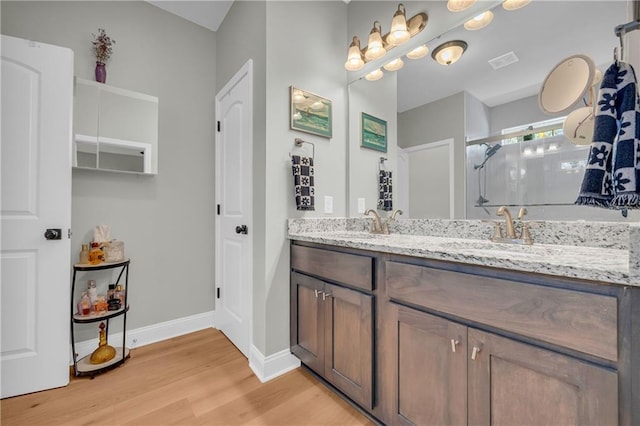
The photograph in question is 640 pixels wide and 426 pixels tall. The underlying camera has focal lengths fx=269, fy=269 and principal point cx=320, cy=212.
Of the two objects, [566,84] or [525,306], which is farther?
[566,84]

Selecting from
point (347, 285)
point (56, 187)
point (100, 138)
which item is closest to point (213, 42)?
point (100, 138)

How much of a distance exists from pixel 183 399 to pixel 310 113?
6.40ft

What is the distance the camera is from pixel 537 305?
2.51 feet

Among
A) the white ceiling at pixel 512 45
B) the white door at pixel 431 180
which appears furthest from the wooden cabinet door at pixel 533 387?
the white ceiling at pixel 512 45

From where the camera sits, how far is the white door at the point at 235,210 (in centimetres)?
196

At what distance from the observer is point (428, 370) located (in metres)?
1.03

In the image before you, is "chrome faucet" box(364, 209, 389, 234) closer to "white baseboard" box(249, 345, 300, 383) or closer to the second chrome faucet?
the second chrome faucet

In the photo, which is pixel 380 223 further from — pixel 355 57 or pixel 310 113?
pixel 355 57

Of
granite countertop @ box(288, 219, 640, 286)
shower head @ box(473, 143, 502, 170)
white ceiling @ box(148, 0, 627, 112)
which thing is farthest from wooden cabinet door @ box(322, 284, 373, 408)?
white ceiling @ box(148, 0, 627, 112)

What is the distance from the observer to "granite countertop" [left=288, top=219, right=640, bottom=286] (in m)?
0.66

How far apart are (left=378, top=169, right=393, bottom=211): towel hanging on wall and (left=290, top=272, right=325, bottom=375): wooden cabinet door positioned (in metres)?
0.78

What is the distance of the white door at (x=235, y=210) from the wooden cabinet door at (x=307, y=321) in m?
0.35

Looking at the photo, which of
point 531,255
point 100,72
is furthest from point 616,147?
point 100,72

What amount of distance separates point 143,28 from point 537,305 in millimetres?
3057
